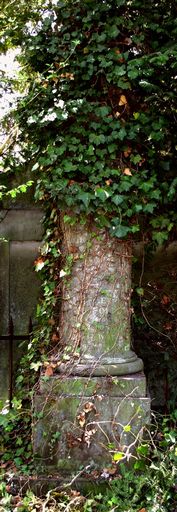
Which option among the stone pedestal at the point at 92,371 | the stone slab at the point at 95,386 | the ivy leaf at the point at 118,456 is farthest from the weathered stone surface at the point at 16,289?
the ivy leaf at the point at 118,456

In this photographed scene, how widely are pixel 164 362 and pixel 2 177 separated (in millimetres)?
1996

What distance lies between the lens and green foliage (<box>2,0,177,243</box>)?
123 inches

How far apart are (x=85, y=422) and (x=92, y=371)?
12.5 inches

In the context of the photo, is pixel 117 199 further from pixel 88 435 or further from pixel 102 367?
pixel 88 435

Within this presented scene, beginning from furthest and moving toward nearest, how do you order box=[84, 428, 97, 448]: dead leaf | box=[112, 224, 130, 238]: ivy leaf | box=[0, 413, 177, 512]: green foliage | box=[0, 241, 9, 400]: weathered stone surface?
box=[0, 241, 9, 400]: weathered stone surface < box=[112, 224, 130, 238]: ivy leaf < box=[84, 428, 97, 448]: dead leaf < box=[0, 413, 177, 512]: green foliage

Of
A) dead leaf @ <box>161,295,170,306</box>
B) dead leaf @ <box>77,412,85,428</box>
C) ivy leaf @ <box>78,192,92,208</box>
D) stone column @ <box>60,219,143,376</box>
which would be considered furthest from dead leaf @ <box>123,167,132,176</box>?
dead leaf @ <box>77,412,85,428</box>

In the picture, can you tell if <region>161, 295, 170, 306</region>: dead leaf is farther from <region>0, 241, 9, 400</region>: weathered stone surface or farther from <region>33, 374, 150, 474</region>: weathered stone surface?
<region>0, 241, 9, 400</region>: weathered stone surface

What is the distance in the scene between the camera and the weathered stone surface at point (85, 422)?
9.95ft

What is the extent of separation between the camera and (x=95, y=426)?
306cm

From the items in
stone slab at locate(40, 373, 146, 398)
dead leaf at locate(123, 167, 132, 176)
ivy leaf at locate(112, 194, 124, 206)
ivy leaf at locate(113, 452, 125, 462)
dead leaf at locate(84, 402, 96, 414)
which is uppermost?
dead leaf at locate(123, 167, 132, 176)

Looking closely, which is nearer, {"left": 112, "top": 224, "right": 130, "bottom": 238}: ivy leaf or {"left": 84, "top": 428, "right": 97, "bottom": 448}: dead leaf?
{"left": 84, "top": 428, "right": 97, "bottom": 448}: dead leaf

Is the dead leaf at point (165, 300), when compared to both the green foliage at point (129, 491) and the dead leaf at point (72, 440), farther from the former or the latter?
the dead leaf at point (72, 440)

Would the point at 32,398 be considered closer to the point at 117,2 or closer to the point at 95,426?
the point at 95,426

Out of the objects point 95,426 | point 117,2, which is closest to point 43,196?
point 117,2
